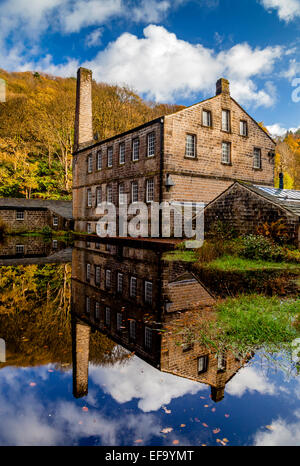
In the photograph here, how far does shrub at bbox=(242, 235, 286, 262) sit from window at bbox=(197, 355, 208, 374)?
8.94 meters

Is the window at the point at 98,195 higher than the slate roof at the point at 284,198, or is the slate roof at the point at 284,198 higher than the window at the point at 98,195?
the window at the point at 98,195

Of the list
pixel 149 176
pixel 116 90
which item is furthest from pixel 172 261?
pixel 116 90

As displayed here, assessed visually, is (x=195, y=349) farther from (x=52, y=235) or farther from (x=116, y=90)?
(x=116, y=90)

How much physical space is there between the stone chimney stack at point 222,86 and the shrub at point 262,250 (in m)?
14.5

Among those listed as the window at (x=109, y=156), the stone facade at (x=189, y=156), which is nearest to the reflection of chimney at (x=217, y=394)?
Answer: the stone facade at (x=189, y=156)

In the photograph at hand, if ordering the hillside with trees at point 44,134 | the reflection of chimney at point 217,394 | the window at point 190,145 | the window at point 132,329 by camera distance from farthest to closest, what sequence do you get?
the hillside with trees at point 44,134 < the window at point 190,145 < the window at point 132,329 < the reflection of chimney at point 217,394

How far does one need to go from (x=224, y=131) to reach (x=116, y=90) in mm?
28246

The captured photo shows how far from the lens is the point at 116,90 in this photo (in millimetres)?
45344

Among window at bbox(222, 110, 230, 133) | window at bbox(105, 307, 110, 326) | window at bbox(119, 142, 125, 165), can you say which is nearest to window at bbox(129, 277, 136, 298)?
window at bbox(105, 307, 110, 326)

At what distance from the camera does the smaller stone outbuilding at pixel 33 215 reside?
104 ft

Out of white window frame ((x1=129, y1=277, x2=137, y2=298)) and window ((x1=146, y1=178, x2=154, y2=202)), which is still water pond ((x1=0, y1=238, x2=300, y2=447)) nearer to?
white window frame ((x1=129, y1=277, x2=137, y2=298))

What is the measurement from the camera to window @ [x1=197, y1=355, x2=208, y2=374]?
3.73 m

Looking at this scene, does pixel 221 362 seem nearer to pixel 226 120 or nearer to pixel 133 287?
pixel 133 287

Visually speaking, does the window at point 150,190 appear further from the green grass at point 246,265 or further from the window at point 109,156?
the green grass at point 246,265
